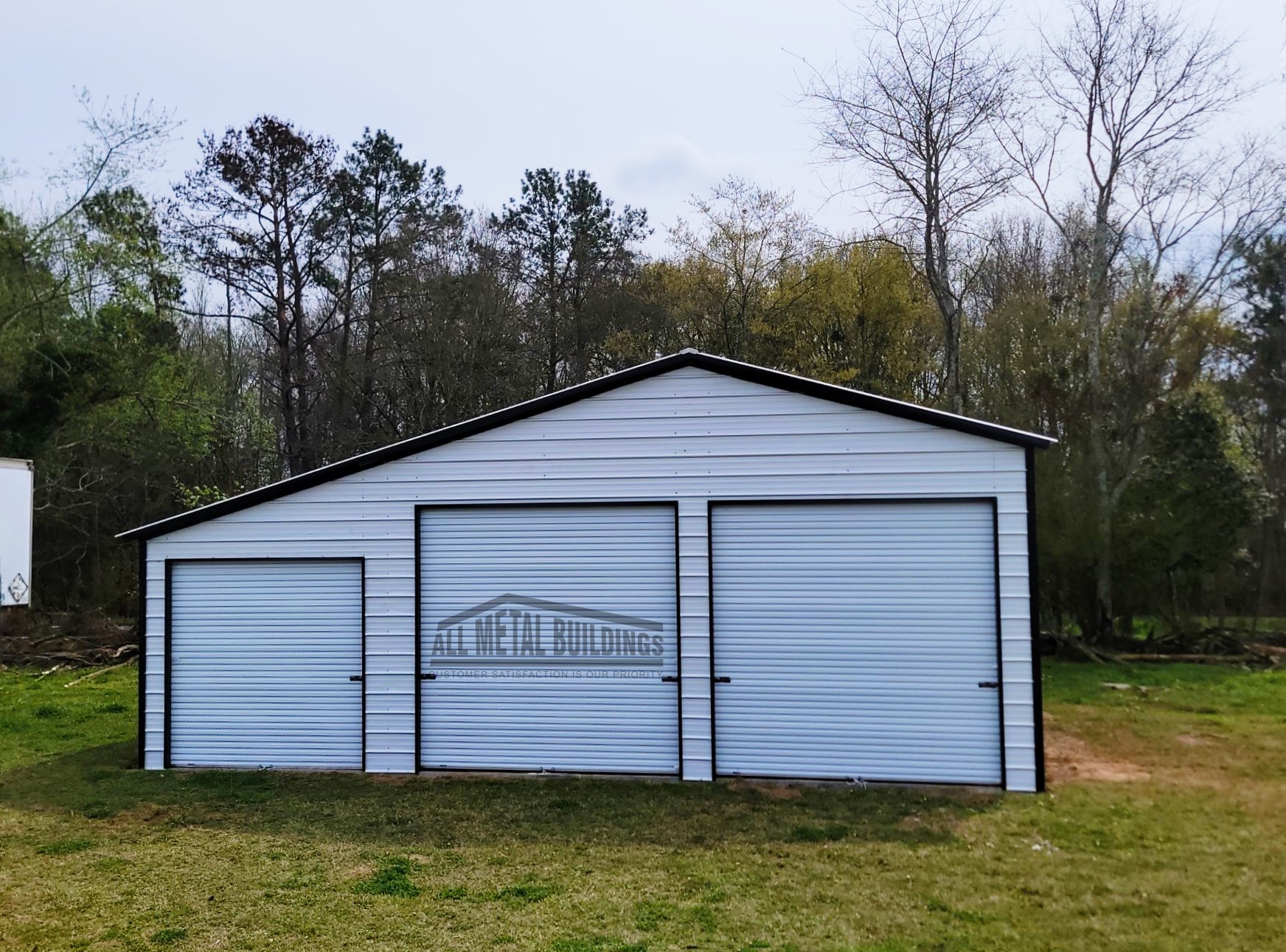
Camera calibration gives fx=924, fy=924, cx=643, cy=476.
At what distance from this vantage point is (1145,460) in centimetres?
1736

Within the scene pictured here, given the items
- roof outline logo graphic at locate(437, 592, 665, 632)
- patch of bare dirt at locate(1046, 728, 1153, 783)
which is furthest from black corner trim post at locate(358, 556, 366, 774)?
patch of bare dirt at locate(1046, 728, 1153, 783)

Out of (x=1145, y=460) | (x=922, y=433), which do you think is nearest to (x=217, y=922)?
(x=922, y=433)

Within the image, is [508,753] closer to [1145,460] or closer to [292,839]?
[292,839]

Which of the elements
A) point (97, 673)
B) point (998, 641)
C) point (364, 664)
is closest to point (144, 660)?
point (364, 664)

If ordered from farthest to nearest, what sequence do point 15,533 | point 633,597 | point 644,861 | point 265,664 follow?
point 265,664 → point 633,597 → point 15,533 → point 644,861

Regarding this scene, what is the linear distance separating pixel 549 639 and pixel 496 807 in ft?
5.29

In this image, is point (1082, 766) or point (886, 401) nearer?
point (886, 401)

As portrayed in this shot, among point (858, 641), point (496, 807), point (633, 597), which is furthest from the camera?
point (633, 597)

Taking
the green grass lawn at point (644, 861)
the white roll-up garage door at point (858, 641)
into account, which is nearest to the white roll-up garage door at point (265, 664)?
the green grass lawn at point (644, 861)

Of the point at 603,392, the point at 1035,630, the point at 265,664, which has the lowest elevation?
the point at 265,664

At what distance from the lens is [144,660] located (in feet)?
29.5

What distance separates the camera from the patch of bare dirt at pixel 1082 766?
8.02m

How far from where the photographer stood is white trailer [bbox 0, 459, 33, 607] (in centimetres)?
804

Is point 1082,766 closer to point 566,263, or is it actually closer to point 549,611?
point 549,611
